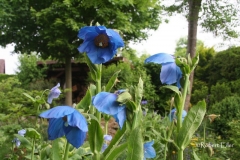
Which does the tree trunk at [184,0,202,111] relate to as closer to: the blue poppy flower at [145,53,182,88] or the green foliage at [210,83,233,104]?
the green foliage at [210,83,233,104]

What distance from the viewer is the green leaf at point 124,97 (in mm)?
563

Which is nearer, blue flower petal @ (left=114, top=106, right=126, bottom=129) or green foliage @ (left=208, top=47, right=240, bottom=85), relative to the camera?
blue flower petal @ (left=114, top=106, right=126, bottom=129)

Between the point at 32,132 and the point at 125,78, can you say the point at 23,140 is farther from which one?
the point at 125,78

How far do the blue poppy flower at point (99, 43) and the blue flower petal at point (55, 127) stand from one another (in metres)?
0.16

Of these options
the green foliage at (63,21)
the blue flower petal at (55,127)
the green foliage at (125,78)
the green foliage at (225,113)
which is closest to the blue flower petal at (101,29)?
the blue flower petal at (55,127)

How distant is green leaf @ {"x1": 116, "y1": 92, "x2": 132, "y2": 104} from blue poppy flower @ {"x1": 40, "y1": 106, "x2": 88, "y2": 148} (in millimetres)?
79

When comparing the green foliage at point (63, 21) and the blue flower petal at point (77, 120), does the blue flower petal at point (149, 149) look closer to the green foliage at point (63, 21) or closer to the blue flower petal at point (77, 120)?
the blue flower petal at point (77, 120)

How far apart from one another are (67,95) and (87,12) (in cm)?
225

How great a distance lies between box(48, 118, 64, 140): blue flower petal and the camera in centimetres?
63

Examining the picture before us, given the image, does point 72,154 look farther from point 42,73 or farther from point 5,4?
point 42,73

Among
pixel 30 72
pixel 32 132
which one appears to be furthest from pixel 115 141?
pixel 30 72

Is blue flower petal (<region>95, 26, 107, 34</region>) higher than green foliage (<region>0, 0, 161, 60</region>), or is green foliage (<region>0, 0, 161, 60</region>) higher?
green foliage (<region>0, 0, 161, 60</region>)

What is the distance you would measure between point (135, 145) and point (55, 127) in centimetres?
18

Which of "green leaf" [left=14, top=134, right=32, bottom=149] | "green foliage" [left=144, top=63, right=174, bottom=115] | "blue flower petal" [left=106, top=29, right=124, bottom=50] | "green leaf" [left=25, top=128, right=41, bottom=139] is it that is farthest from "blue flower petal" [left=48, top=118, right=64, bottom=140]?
"green foliage" [left=144, top=63, right=174, bottom=115]
